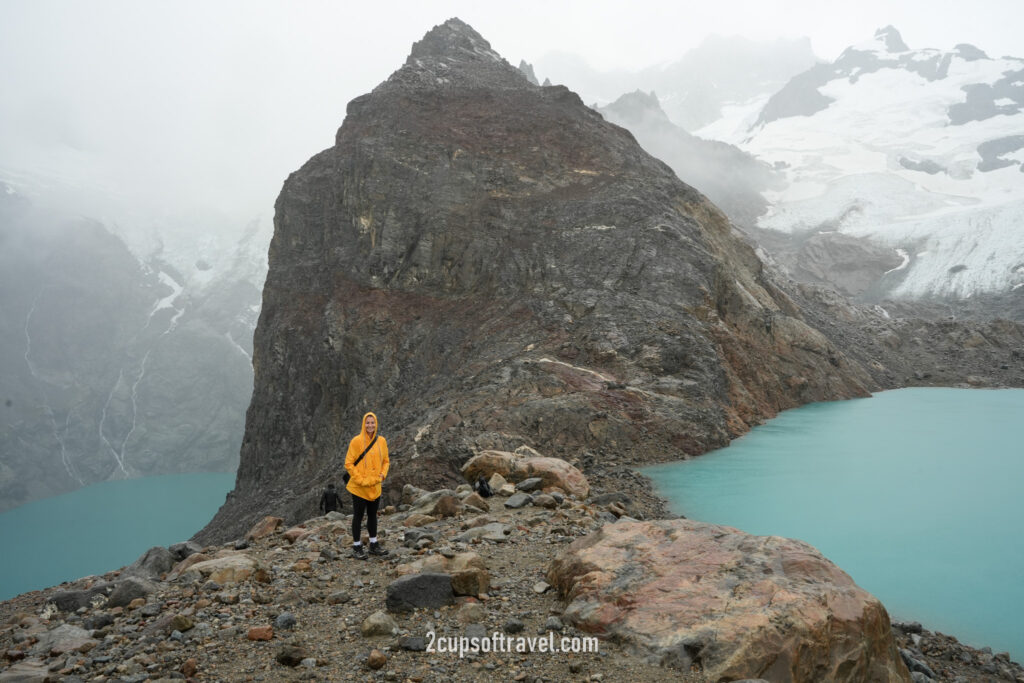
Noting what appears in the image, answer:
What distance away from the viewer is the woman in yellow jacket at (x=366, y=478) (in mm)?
8305

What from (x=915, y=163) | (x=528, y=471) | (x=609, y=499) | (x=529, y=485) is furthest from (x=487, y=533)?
(x=915, y=163)

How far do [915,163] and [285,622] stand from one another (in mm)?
157589

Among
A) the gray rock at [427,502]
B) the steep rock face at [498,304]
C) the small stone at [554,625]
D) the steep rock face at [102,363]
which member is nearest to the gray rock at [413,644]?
the small stone at [554,625]

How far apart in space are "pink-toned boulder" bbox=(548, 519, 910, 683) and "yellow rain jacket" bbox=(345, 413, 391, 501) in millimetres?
3095

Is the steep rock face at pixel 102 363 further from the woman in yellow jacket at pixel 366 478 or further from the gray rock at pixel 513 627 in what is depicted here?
the gray rock at pixel 513 627

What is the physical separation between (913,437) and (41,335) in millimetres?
120893

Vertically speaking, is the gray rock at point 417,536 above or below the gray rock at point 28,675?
above

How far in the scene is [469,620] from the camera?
5836mm

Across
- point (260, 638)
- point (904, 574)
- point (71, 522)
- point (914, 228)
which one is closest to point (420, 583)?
point (260, 638)

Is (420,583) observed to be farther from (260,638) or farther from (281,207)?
(281,207)

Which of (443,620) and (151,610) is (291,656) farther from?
(151,610)

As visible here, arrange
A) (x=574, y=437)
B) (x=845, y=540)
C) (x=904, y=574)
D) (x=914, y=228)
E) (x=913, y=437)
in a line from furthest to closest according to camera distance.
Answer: (x=914, y=228)
(x=913, y=437)
(x=574, y=437)
(x=845, y=540)
(x=904, y=574)

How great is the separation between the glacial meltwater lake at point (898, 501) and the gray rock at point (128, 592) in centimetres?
923

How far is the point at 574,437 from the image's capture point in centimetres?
1816
